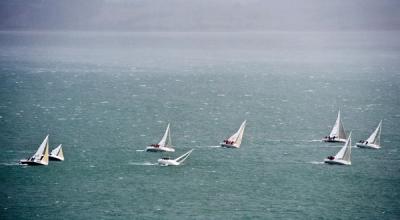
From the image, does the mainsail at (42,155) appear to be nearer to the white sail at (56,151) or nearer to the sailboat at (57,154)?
the sailboat at (57,154)

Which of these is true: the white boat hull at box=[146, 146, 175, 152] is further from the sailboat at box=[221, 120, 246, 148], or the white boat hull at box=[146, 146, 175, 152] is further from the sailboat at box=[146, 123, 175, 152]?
the sailboat at box=[221, 120, 246, 148]

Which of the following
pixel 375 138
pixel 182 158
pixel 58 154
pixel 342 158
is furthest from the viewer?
pixel 375 138

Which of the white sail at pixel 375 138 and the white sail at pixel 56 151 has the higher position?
the white sail at pixel 375 138

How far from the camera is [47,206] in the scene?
133375mm

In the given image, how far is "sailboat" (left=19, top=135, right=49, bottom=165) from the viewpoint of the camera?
15400cm

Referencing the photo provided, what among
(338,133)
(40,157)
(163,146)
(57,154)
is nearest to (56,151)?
(57,154)

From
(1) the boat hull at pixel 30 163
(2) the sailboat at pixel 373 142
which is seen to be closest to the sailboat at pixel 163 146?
(1) the boat hull at pixel 30 163

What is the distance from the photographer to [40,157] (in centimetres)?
15550

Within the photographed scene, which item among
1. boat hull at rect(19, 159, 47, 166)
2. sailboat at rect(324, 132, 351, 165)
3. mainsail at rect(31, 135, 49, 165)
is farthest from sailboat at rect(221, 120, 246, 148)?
boat hull at rect(19, 159, 47, 166)

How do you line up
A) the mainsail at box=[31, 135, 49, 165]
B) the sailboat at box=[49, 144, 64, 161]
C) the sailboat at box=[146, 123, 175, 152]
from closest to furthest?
the mainsail at box=[31, 135, 49, 165], the sailboat at box=[49, 144, 64, 161], the sailboat at box=[146, 123, 175, 152]

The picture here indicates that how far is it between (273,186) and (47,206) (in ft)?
124

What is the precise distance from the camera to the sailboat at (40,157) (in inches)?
6063

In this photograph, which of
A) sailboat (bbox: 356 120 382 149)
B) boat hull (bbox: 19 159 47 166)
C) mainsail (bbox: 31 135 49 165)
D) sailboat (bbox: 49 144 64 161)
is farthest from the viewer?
sailboat (bbox: 356 120 382 149)

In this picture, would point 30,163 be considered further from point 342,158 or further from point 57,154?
point 342,158
